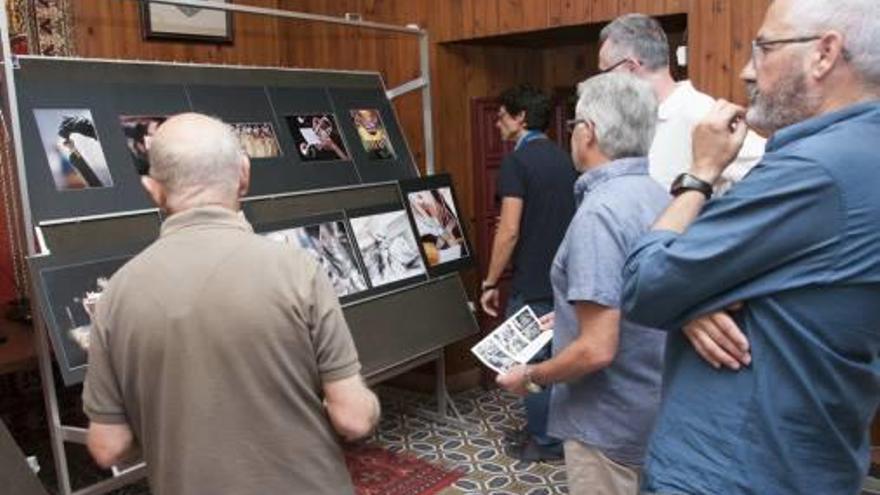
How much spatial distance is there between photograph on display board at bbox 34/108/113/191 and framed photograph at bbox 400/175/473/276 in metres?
1.43

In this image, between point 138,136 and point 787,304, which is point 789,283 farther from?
point 138,136

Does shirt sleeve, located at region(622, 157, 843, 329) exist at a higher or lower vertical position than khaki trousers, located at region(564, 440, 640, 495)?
higher

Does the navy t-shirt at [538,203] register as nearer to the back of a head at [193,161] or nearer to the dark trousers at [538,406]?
the dark trousers at [538,406]

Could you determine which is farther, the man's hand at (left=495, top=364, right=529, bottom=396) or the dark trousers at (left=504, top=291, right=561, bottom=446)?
the dark trousers at (left=504, top=291, right=561, bottom=446)

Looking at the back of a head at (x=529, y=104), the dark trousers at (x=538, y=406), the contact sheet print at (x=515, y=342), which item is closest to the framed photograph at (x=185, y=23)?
the back of a head at (x=529, y=104)

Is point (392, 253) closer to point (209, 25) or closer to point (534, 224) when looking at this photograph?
point (534, 224)

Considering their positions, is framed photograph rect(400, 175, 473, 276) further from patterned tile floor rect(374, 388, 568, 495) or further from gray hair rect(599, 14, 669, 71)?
gray hair rect(599, 14, 669, 71)

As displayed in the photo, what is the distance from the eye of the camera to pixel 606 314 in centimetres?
155

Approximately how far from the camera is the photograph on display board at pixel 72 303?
91.0 inches

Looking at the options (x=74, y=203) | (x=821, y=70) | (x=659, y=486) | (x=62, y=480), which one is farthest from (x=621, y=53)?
(x=62, y=480)

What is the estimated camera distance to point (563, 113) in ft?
16.2

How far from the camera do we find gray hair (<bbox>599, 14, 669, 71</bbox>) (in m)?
2.27

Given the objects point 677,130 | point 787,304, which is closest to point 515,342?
point 677,130

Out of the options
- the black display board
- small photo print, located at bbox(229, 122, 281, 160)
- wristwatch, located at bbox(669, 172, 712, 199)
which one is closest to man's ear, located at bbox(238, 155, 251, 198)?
wristwatch, located at bbox(669, 172, 712, 199)
